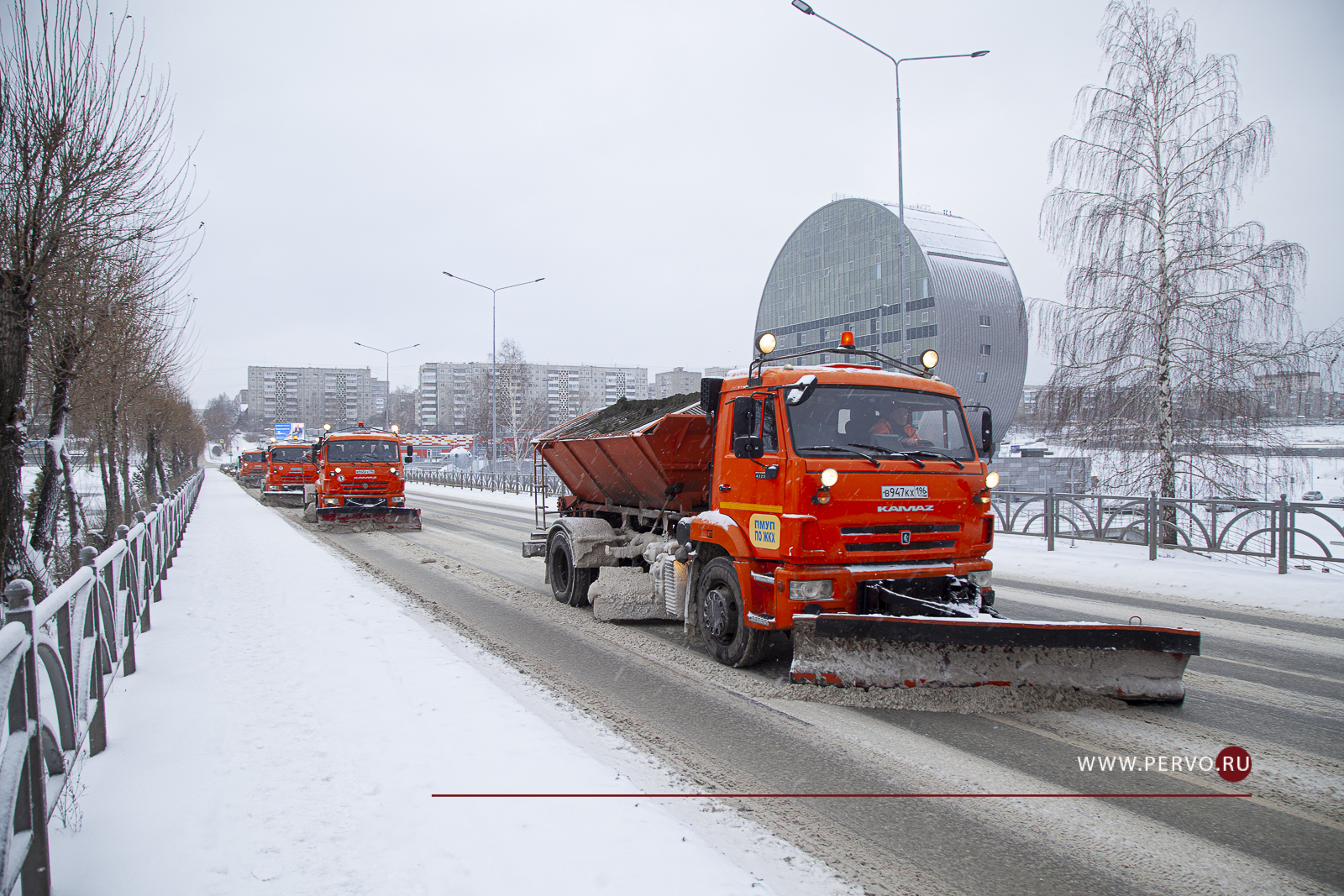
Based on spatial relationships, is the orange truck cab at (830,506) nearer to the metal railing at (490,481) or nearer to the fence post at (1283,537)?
the fence post at (1283,537)

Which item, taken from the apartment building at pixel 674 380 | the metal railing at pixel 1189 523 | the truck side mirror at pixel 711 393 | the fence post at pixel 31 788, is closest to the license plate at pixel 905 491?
the truck side mirror at pixel 711 393

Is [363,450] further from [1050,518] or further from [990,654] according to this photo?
[990,654]

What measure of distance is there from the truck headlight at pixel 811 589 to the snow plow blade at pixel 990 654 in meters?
0.24

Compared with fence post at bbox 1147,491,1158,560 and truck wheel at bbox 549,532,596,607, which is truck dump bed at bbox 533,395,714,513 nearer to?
truck wheel at bbox 549,532,596,607

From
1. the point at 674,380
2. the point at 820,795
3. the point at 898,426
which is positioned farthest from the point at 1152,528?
the point at 674,380

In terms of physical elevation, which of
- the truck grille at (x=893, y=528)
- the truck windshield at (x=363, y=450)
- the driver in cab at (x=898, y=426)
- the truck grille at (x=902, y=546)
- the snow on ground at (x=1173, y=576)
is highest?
the driver in cab at (x=898, y=426)

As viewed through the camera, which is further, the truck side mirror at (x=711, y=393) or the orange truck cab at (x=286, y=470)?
the orange truck cab at (x=286, y=470)

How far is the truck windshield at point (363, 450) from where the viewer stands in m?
19.7

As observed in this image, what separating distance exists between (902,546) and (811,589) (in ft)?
2.81

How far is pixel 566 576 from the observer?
372 inches

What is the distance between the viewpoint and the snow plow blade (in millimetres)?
4895

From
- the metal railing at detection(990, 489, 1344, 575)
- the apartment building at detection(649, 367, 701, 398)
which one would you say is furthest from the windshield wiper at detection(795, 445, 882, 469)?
the apartment building at detection(649, 367, 701, 398)

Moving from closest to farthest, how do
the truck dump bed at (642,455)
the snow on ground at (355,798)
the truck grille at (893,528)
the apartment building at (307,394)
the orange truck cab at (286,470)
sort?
the snow on ground at (355,798)
the truck grille at (893,528)
the truck dump bed at (642,455)
the orange truck cab at (286,470)
the apartment building at (307,394)

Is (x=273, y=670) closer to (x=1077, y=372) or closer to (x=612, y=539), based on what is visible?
(x=612, y=539)
